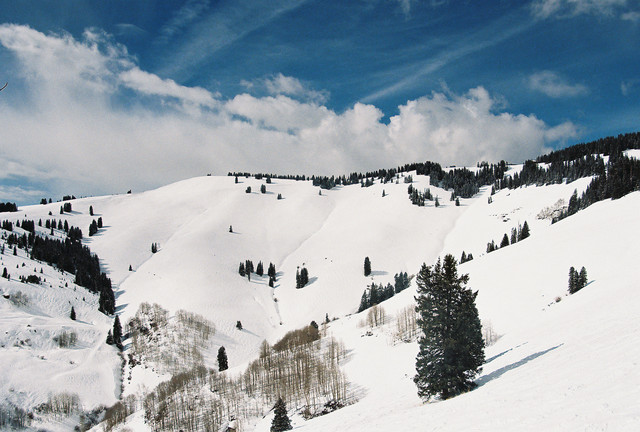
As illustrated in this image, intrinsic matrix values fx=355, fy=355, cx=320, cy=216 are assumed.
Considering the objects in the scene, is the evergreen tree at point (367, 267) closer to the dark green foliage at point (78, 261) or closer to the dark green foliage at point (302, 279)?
the dark green foliage at point (302, 279)

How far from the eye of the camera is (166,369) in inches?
3081

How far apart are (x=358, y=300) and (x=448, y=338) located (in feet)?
291

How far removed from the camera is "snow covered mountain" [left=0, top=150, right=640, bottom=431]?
59.8ft

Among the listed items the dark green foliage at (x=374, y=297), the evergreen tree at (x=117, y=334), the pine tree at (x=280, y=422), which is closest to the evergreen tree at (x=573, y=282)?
the pine tree at (x=280, y=422)

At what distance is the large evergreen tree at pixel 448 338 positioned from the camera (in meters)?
25.2

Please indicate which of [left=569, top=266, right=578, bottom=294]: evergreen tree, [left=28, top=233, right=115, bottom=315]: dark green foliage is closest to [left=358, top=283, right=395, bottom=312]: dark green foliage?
[left=569, top=266, right=578, bottom=294]: evergreen tree

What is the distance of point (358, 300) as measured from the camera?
11262cm

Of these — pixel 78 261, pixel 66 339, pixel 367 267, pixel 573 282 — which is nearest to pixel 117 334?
pixel 66 339

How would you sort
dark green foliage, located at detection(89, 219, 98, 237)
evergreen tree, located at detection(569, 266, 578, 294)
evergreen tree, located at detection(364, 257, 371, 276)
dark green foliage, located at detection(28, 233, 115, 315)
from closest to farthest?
1. evergreen tree, located at detection(569, 266, 578, 294)
2. dark green foliage, located at detection(28, 233, 115, 315)
3. evergreen tree, located at detection(364, 257, 371, 276)
4. dark green foliage, located at detection(89, 219, 98, 237)

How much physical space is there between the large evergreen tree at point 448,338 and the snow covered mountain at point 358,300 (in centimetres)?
244

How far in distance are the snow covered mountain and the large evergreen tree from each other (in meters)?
2.44

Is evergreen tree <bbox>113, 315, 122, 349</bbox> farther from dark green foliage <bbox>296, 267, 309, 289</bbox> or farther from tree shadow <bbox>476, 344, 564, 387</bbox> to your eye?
tree shadow <bbox>476, 344, 564, 387</bbox>

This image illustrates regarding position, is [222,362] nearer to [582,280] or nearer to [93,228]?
[582,280]

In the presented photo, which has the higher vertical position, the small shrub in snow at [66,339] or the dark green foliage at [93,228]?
the dark green foliage at [93,228]
